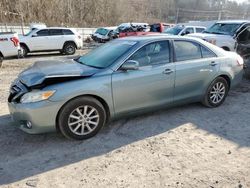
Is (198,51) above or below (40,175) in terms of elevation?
above

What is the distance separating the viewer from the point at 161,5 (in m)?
65.6

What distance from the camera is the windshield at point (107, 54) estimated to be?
475cm

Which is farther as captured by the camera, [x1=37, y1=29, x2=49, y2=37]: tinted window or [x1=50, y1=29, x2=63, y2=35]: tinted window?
[x1=50, y1=29, x2=63, y2=35]: tinted window

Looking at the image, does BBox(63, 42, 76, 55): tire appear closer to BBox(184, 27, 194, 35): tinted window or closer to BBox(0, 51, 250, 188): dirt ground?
BBox(184, 27, 194, 35): tinted window

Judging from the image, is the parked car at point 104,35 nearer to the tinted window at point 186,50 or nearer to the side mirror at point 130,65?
the tinted window at point 186,50

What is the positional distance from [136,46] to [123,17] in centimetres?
4501

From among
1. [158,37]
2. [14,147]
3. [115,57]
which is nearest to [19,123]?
[14,147]

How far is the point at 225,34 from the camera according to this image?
10.4 meters

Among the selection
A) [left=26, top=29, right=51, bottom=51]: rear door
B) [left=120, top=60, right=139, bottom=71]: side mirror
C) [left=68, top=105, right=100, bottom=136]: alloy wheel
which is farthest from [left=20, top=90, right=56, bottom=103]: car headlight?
[left=26, top=29, right=51, bottom=51]: rear door

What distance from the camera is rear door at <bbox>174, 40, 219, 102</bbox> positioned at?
17.2ft

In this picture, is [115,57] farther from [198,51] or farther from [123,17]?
[123,17]

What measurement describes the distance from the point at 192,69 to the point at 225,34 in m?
5.89

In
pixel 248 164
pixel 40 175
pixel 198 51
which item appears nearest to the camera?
pixel 40 175

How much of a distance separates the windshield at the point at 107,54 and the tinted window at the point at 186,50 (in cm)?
89
